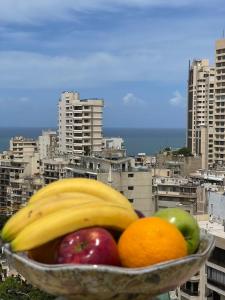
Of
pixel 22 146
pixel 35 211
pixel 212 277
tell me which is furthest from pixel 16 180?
pixel 35 211

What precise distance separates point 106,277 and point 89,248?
111 millimetres

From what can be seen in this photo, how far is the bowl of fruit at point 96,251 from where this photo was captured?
6.77ft

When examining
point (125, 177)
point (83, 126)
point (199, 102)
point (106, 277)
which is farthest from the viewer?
point (199, 102)

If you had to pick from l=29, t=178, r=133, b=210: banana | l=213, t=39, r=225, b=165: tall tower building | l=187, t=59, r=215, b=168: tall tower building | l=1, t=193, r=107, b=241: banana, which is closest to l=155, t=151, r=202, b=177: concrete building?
l=213, t=39, r=225, b=165: tall tower building

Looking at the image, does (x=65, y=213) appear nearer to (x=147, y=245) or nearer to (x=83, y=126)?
(x=147, y=245)

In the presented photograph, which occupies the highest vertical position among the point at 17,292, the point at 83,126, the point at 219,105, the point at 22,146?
the point at 219,105

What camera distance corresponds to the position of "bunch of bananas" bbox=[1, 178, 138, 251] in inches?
83.6

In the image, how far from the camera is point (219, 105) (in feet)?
158

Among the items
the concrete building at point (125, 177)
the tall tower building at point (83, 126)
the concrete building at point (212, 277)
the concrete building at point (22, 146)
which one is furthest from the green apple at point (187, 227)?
the concrete building at point (22, 146)

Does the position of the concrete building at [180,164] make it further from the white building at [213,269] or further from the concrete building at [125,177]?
the white building at [213,269]

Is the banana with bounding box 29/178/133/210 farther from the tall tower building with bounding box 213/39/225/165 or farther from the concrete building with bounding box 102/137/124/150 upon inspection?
the tall tower building with bounding box 213/39/225/165

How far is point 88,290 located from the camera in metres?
2.10

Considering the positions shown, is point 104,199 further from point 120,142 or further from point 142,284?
point 120,142

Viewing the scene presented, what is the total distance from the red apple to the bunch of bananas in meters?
0.04
